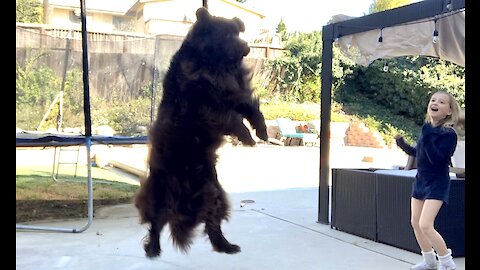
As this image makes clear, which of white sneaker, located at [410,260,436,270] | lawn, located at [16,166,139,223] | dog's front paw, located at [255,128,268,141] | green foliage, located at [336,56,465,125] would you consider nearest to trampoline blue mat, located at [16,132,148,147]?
lawn, located at [16,166,139,223]

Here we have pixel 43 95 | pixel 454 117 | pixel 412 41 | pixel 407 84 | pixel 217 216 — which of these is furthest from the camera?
pixel 407 84

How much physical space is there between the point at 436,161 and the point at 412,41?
216 centimetres

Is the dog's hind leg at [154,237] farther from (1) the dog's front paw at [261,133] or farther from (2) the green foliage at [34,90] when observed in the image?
(2) the green foliage at [34,90]

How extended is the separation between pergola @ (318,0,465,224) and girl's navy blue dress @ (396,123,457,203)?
130 centimetres

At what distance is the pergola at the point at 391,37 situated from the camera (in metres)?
4.52

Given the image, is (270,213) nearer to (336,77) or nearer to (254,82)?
(254,82)

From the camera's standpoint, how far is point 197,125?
7.27 feet

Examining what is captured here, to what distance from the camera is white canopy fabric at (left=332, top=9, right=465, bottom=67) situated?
184 inches

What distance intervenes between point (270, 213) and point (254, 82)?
3.88 m

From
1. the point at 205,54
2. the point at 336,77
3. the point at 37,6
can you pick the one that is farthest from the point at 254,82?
the point at 336,77

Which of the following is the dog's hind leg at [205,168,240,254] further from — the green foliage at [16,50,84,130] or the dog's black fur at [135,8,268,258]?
the green foliage at [16,50,84,130]

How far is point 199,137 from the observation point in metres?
2.25

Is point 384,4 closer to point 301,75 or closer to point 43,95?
point 301,75

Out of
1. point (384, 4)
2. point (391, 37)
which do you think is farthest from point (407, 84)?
point (391, 37)
